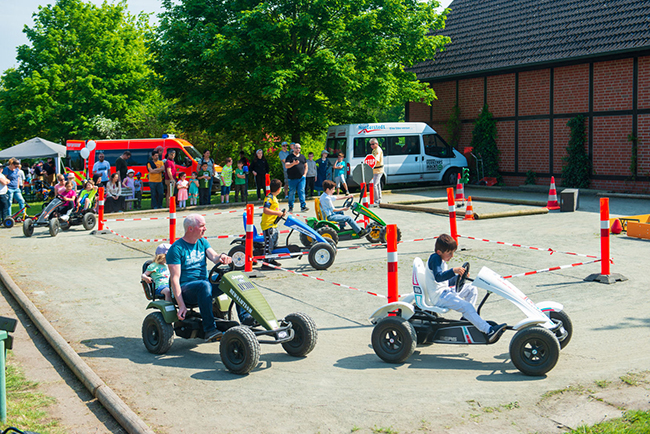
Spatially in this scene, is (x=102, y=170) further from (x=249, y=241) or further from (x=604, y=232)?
(x=604, y=232)

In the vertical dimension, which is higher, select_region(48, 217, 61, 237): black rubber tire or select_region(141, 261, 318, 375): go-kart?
select_region(48, 217, 61, 237): black rubber tire

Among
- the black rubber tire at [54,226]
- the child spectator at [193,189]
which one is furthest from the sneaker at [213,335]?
the child spectator at [193,189]

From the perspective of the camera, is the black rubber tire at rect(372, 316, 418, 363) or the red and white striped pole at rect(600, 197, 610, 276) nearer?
the black rubber tire at rect(372, 316, 418, 363)

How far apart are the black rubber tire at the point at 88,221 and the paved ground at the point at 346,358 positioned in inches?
171

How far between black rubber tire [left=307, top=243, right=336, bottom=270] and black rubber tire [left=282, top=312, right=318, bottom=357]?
14.2 ft

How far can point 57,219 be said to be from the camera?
16.0 meters

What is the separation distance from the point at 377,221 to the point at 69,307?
243 inches

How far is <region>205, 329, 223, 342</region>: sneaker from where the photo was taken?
636 cm

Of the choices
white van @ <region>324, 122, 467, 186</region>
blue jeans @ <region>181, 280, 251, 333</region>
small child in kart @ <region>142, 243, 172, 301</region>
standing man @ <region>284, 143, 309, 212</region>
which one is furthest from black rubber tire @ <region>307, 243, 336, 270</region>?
white van @ <region>324, 122, 467, 186</region>

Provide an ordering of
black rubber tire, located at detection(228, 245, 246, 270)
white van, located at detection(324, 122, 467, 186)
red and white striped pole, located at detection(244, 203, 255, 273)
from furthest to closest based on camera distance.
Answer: white van, located at detection(324, 122, 467, 186)
black rubber tire, located at detection(228, 245, 246, 270)
red and white striped pole, located at detection(244, 203, 255, 273)

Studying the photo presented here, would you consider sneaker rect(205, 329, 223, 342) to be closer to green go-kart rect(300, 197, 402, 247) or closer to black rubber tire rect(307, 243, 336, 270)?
black rubber tire rect(307, 243, 336, 270)

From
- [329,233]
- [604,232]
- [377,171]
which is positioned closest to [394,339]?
[604,232]

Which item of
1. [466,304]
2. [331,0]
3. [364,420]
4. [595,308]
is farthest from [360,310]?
[331,0]

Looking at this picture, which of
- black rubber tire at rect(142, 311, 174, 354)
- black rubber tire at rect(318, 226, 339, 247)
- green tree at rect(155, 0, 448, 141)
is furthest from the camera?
green tree at rect(155, 0, 448, 141)
